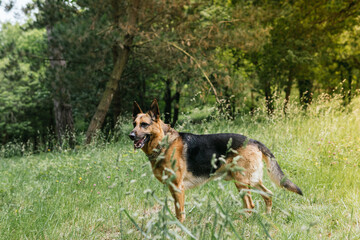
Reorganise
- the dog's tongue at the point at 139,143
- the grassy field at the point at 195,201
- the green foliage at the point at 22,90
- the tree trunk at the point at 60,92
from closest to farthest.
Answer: the grassy field at the point at 195,201 → the dog's tongue at the point at 139,143 → the tree trunk at the point at 60,92 → the green foliage at the point at 22,90

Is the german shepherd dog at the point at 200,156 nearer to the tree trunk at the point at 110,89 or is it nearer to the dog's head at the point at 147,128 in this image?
the dog's head at the point at 147,128

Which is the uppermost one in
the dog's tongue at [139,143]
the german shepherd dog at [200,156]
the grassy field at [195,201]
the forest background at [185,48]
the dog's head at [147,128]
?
the forest background at [185,48]

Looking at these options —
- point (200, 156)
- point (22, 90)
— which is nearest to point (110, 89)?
point (200, 156)

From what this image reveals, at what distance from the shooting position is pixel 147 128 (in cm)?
327

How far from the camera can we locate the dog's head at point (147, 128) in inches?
126

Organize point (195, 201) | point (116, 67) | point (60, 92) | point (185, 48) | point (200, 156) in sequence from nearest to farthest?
point (195, 201) → point (200, 156) → point (185, 48) → point (116, 67) → point (60, 92)

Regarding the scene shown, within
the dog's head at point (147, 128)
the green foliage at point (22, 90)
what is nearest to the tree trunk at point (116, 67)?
the green foliage at point (22, 90)

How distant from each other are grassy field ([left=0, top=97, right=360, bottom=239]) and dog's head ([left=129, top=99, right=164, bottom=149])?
415 millimetres

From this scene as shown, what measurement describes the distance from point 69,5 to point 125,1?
6.65ft

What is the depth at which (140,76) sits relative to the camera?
14.1 metres

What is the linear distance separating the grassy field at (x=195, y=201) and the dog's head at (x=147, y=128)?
0.41 m

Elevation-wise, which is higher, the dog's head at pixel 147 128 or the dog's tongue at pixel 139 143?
the dog's head at pixel 147 128

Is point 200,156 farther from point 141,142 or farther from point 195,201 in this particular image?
point 195,201

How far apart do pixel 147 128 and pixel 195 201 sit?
195 centimetres
